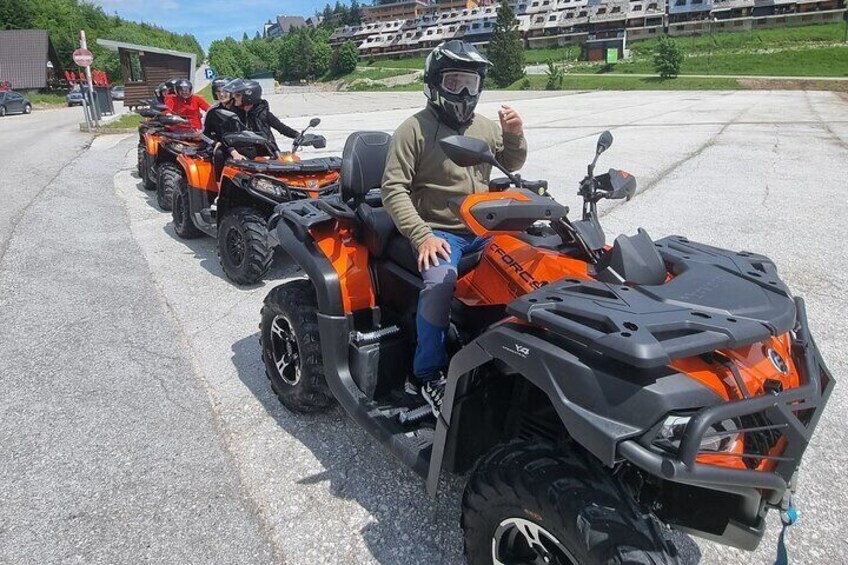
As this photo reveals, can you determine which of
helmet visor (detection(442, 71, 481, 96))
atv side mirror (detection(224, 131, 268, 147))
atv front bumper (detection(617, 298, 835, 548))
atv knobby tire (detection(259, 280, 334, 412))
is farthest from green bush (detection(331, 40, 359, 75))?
atv front bumper (detection(617, 298, 835, 548))

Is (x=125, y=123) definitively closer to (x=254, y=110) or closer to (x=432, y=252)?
(x=254, y=110)

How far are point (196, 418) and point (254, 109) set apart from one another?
5.17m

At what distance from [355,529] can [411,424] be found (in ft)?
1.64

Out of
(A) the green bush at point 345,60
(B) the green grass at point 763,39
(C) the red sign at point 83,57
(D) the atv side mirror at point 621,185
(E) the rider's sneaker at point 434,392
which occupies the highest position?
(A) the green bush at point 345,60

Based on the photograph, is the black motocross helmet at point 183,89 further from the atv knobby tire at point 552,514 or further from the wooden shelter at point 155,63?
the wooden shelter at point 155,63

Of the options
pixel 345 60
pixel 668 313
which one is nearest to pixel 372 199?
pixel 668 313

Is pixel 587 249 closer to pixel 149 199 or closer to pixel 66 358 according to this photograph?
pixel 66 358

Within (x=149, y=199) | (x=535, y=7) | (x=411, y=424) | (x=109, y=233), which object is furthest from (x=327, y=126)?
(x=535, y=7)

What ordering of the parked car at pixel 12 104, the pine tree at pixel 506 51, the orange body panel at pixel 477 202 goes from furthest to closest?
the pine tree at pixel 506 51 → the parked car at pixel 12 104 → the orange body panel at pixel 477 202

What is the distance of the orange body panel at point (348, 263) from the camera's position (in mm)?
3021

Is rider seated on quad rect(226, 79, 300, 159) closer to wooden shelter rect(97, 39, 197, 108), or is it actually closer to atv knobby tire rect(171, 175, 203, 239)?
atv knobby tire rect(171, 175, 203, 239)

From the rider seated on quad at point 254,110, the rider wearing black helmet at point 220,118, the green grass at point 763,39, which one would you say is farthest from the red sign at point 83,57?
the green grass at point 763,39

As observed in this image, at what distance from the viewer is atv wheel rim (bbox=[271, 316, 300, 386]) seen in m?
3.28

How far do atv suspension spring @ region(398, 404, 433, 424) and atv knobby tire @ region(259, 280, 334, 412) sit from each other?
0.65m
